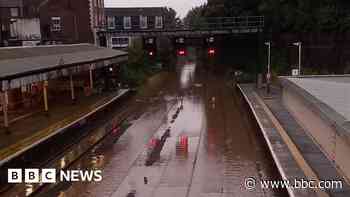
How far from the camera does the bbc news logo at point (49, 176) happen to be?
54.9 ft

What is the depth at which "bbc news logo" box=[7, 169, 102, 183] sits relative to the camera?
16734 mm

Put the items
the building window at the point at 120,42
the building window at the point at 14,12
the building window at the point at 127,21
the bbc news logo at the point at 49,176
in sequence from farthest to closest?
the building window at the point at 127,21, the building window at the point at 120,42, the building window at the point at 14,12, the bbc news logo at the point at 49,176

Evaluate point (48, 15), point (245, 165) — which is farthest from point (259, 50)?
point (245, 165)

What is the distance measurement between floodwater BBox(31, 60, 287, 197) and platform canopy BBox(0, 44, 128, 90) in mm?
4952

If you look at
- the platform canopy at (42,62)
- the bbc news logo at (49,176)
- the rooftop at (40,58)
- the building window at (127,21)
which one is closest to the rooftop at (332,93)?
the bbc news logo at (49,176)

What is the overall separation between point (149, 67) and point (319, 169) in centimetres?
4690

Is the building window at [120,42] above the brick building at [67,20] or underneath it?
underneath

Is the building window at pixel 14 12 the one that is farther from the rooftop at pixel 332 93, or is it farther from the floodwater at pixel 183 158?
the rooftop at pixel 332 93

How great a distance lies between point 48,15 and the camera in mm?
53156

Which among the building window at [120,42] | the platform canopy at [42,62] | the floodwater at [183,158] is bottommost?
the floodwater at [183,158]

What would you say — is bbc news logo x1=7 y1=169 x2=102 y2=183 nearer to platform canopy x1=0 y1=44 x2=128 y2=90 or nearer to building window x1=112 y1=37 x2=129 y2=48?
platform canopy x1=0 y1=44 x2=128 y2=90

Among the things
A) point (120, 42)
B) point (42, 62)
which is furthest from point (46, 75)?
point (120, 42)

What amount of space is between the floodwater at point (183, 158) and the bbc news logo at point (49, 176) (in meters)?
0.52

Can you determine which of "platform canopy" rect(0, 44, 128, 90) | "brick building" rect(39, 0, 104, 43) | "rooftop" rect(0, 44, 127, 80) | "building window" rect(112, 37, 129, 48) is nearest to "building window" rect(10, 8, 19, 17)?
"brick building" rect(39, 0, 104, 43)
